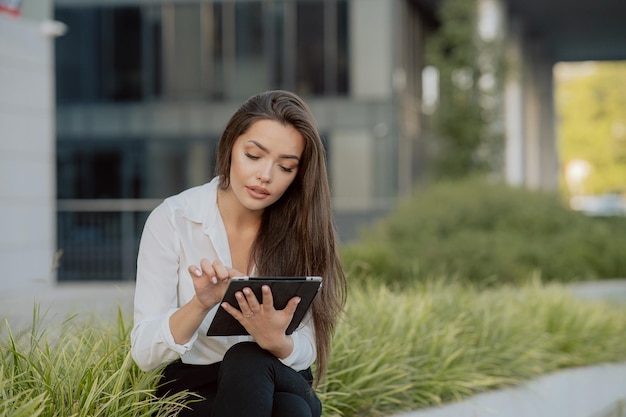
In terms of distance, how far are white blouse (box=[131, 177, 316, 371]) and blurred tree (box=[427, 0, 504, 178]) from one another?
58.9 feet

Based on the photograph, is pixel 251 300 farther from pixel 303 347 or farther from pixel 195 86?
pixel 195 86

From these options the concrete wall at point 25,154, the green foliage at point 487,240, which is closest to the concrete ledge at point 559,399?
the green foliage at point 487,240

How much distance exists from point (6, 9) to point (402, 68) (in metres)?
12.9

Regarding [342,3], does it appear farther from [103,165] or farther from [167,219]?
[167,219]

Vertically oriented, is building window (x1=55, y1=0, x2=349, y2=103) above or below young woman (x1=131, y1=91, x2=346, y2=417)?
above

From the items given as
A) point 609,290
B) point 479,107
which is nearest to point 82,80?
point 479,107

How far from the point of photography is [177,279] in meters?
3.15

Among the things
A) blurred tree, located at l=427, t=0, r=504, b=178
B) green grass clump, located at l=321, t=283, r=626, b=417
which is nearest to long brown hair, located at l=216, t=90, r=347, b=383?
green grass clump, located at l=321, t=283, r=626, b=417

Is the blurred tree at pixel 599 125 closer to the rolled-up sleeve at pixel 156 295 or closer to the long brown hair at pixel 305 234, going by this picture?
the long brown hair at pixel 305 234

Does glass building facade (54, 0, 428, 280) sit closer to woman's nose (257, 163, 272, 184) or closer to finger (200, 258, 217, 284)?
woman's nose (257, 163, 272, 184)

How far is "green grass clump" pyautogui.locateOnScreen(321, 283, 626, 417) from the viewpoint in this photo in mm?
4391

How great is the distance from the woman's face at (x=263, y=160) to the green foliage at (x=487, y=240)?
5.39 metres

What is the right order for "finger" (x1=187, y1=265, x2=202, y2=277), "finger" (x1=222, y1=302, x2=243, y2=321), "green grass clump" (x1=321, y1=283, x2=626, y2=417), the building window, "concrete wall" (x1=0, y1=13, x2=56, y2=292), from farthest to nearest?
the building window, "concrete wall" (x1=0, y1=13, x2=56, y2=292), "green grass clump" (x1=321, y1=283, x2=626, y2=417), "finger" (x1=222, y1=302, x2=243, y2=321), "finger" (x1=187, y1=265, x2=202, y2=277)

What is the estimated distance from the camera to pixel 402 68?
2231cm
